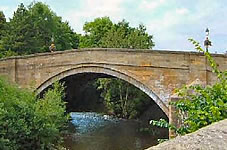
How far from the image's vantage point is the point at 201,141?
1571 mm

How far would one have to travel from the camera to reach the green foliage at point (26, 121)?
9.03m

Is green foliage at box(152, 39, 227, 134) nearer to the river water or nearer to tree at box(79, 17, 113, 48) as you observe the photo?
the river water

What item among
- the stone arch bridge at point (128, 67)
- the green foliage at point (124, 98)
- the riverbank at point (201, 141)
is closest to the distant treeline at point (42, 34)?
the green foliage at point (124, 98)

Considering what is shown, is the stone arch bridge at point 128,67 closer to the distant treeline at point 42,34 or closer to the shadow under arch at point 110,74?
the shadow under arch at point 110,74

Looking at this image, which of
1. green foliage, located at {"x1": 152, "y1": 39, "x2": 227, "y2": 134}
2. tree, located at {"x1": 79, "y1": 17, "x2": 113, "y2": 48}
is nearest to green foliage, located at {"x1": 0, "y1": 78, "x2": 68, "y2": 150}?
green foliage, located at {"x1": 152, "y1": 39, "x2": 227, "y2": 134}

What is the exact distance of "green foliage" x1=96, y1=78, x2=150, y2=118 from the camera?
2230 centimetres

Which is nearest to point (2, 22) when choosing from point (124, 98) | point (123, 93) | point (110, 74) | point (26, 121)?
point (123, 93)

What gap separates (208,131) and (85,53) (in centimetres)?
1479

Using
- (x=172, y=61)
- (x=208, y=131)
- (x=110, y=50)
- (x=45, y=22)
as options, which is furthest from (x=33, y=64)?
(x=45, y=22)

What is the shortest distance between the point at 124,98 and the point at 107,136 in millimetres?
6375

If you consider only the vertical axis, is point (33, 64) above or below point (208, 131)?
above

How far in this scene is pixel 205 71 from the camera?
13945mm

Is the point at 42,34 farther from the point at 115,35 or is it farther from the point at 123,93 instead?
the point at 123,93

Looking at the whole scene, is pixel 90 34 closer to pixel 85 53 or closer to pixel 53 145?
pixel 85 53
